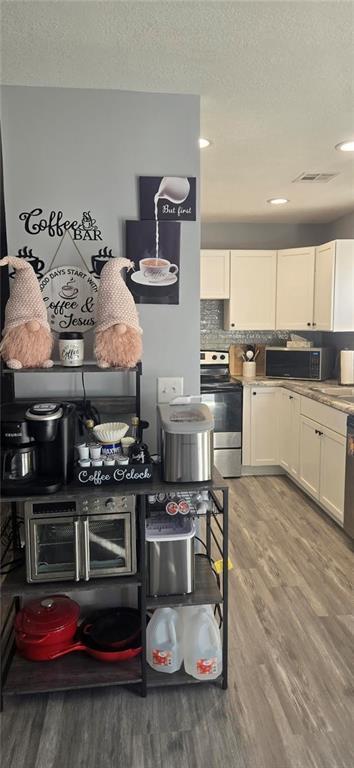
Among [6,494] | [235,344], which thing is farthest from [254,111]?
[235,344]

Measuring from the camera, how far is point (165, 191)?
2.17 meters

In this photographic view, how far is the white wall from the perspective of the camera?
2086 mm

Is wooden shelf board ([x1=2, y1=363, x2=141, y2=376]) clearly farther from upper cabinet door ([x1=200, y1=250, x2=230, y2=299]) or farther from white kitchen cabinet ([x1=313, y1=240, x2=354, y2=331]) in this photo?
upper cabinet door ([x1=200, y1=250, x2=230, y2=299])

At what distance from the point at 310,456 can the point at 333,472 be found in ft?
1.40

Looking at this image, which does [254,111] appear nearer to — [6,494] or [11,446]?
[11,446]

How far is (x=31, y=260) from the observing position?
2.14 m

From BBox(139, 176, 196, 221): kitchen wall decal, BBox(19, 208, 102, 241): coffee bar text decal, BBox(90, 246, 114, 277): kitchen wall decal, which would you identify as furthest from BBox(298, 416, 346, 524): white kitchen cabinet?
BBox(19, 208, 102, 241): coffee bar text decal

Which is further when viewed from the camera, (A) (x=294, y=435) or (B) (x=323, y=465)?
(A) (x=294, y=435)

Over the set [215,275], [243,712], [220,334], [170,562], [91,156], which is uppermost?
[91,156]

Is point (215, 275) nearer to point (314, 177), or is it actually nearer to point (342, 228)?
point (342, 228)

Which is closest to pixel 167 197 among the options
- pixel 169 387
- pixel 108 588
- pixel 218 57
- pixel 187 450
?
pixel 218 57

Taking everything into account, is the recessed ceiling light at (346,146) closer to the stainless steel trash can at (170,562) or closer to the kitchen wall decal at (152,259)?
the kitchen wall decal at (152,259)

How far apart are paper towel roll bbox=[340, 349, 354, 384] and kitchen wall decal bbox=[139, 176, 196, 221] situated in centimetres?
251

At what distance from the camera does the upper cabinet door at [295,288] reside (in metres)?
4.59
